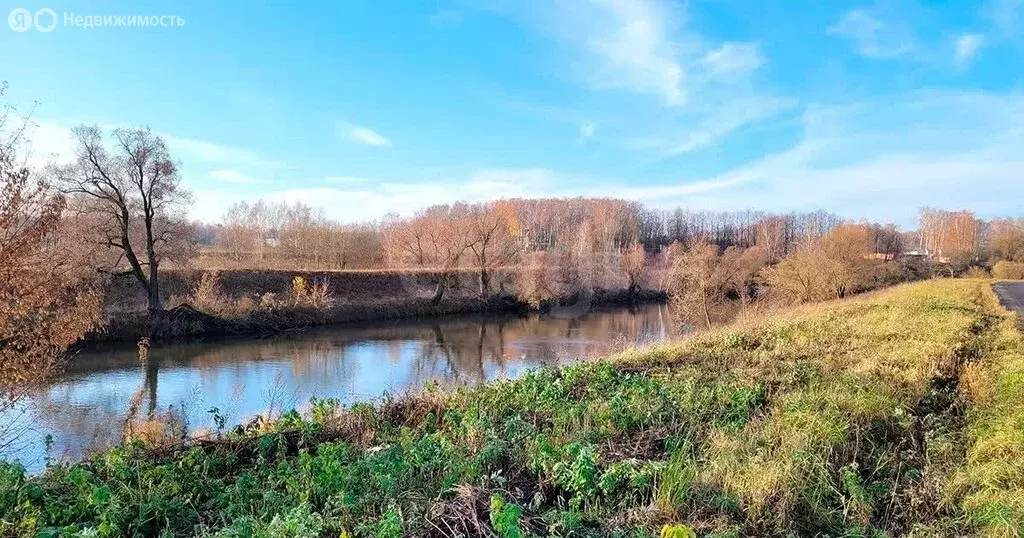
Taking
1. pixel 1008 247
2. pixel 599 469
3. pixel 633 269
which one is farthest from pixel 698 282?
pixel 1008 247

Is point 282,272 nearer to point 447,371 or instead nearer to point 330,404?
point 447,371

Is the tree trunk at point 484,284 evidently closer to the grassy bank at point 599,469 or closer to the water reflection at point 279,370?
the water reflection at point 279,370

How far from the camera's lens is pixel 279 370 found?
61.8 feet

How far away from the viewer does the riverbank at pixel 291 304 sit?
986 inches

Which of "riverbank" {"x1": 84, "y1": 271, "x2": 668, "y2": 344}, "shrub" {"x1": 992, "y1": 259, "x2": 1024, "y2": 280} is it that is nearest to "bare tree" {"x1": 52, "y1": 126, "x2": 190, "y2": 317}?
"riverbank" {"x1": 84, "y1": 271, "x2": 668, "y2": 344}

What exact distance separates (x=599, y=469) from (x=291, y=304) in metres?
28.3

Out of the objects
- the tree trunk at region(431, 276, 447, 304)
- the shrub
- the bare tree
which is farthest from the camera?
the shrub

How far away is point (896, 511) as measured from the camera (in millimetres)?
4090

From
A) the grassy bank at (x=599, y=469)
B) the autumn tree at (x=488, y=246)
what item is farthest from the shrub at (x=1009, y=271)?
the grassy bank at (x=599, y=469)

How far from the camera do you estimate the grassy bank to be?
3.63m

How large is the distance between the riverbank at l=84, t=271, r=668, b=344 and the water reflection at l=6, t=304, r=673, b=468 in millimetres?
1820

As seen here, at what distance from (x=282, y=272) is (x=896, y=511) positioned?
36007 millimetres

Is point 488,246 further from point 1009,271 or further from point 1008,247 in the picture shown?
point 1008,247

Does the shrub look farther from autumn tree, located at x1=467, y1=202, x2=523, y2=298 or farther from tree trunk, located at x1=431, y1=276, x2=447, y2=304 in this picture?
tree trunk, located at x1=431, y1=276, x2=447, y2=304
